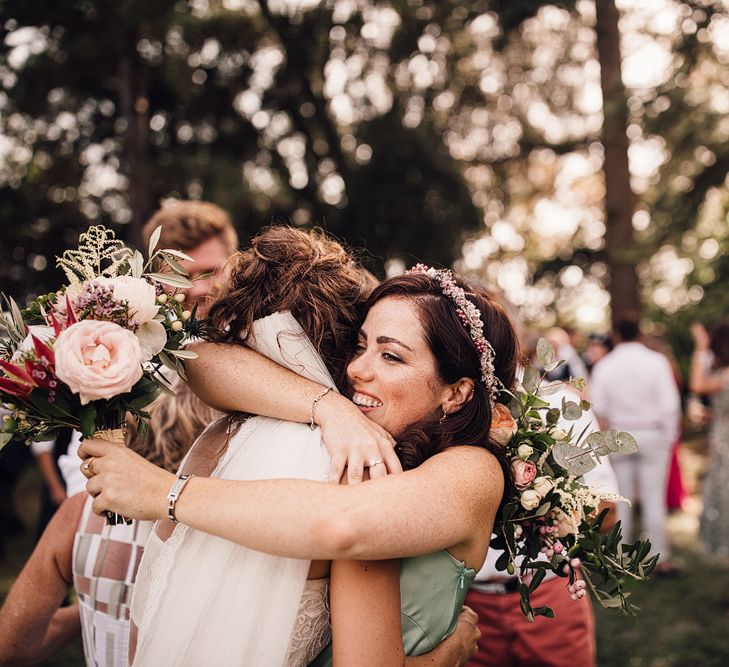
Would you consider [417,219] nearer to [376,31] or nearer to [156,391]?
[376,31]

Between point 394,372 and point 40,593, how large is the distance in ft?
4.60

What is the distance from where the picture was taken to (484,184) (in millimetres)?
14797

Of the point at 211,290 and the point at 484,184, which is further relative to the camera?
the point at 484,184

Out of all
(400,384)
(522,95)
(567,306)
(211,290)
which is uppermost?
(522,95)

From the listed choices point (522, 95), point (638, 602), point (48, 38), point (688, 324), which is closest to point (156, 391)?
point (638, 602)

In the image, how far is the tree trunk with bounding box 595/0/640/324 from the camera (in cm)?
1071

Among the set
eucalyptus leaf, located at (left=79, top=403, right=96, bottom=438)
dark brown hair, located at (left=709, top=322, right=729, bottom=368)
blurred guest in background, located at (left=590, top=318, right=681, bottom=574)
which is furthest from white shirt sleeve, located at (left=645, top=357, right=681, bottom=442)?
eucalyptus leaf, located at (left=79, top=403, right=96, bottom=438)

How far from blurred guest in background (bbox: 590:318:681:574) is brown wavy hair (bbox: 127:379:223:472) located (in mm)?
5530

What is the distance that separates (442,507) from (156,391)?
2.72 ft

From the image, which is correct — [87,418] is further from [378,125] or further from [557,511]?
[378,125]

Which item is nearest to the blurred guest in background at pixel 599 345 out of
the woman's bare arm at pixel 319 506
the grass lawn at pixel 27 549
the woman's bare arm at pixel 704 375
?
the woman's bare arm at pixel 704 375

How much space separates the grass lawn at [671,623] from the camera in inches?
217

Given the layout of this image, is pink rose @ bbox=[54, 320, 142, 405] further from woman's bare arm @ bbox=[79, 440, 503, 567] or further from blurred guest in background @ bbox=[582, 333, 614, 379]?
blurred guest in background @ bbox=[582, 333, 614, 379]

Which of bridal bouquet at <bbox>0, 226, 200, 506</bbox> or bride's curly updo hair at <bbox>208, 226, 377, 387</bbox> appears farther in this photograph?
bride's curly updo hair at <bbox>208, 226, 377, 387</bbox>
